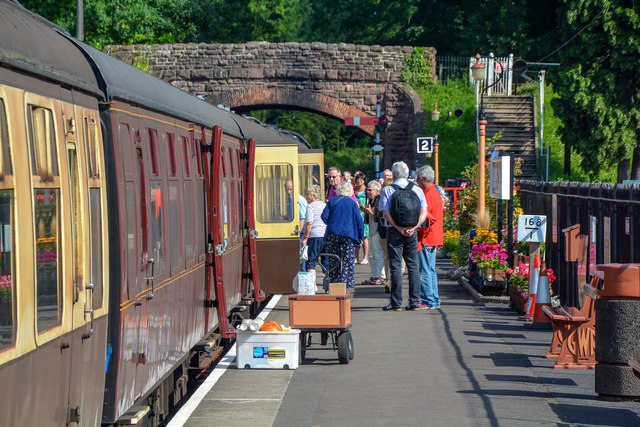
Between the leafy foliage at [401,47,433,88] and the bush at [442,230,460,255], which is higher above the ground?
the leafy foliage at [401,47,433,88]

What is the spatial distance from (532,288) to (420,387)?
456cm

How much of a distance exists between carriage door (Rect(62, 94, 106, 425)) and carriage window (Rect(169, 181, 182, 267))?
247 centimetres

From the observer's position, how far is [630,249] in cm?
1104

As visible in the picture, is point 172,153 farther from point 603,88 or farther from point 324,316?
point 603,88

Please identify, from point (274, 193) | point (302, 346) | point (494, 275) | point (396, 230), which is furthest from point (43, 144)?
point (494, 275)

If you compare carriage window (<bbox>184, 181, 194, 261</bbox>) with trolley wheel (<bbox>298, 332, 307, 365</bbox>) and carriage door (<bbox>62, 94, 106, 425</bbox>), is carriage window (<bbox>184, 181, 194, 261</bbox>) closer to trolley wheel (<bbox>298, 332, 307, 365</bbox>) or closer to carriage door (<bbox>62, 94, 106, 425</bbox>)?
trolley wheel (<bbox>298, 332, 307, 365</bbox>)

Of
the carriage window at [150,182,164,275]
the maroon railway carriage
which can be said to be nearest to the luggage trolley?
the maroon railway carriage

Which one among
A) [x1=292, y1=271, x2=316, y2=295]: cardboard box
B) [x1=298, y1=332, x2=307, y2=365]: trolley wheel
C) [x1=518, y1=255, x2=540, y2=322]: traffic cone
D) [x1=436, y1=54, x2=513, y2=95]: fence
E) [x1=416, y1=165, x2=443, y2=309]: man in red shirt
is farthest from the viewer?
[x1=436, y1=54, x2=513, y2=95]: fence

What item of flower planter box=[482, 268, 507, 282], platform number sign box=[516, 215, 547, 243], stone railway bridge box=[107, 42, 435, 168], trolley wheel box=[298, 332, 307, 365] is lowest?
trolley wheel box=[298, 332, 307, 365]

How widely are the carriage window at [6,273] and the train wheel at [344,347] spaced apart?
6454mm

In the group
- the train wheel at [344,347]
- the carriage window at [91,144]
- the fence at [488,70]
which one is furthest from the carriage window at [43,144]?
the fence at [488,70]

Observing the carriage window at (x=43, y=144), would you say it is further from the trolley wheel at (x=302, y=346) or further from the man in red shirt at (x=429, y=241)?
the man in red shirt at (x=429, y=241)

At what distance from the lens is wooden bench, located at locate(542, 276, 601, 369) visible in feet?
32.9

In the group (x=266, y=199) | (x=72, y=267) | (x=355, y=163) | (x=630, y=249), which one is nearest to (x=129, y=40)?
(x=355, y=163)
